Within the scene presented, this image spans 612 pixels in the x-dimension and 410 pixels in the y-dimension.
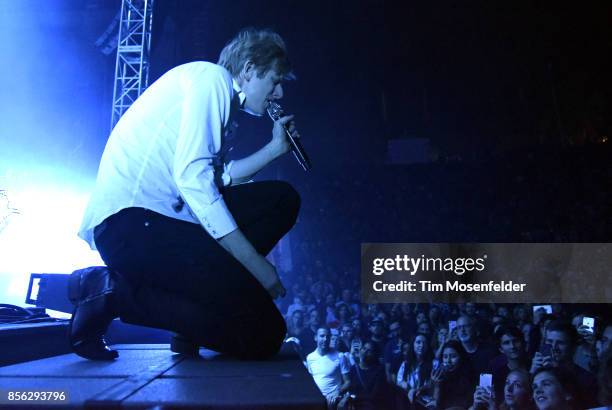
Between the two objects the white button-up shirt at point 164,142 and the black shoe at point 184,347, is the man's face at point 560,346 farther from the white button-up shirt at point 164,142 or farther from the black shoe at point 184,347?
the white button-up shirt at point 164,142

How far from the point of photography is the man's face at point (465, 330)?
2715 mm

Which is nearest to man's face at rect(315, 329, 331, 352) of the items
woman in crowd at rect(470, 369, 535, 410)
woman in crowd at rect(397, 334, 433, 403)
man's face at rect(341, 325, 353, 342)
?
man's face at rect(341, 325, 353, 342)

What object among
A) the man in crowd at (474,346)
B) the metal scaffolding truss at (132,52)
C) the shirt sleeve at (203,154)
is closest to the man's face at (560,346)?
the man in crowd at (474,346)

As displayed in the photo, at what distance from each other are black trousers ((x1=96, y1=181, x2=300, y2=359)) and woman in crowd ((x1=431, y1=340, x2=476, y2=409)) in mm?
2049

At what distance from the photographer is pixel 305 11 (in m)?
4.66

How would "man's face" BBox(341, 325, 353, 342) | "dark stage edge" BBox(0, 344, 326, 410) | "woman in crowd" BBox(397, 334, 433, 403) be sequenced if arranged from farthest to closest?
1. "man's face" BBox(341, 325, 353, 342)
2. "woman in crowd" BBox(397, 334, 433, 403)
3. "dark stage edge" BBox(0, 344, 326, 410)

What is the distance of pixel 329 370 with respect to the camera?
9.21 feet

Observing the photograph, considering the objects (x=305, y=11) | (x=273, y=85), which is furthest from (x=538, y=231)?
(x=273, y=85)

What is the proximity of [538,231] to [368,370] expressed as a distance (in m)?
2.80

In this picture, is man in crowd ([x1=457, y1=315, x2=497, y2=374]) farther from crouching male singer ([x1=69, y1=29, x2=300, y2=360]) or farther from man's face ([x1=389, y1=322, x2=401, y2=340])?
crouching male singer ([x1=69, y1=29, x2=300, y2=360])

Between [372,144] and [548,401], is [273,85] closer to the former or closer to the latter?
[548,401]

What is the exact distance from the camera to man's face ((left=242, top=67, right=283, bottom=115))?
0.81 meters

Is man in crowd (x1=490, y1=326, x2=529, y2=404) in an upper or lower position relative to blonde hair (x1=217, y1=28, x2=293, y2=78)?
lower

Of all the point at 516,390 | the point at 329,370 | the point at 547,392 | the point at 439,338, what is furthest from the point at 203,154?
the point at 439,338
